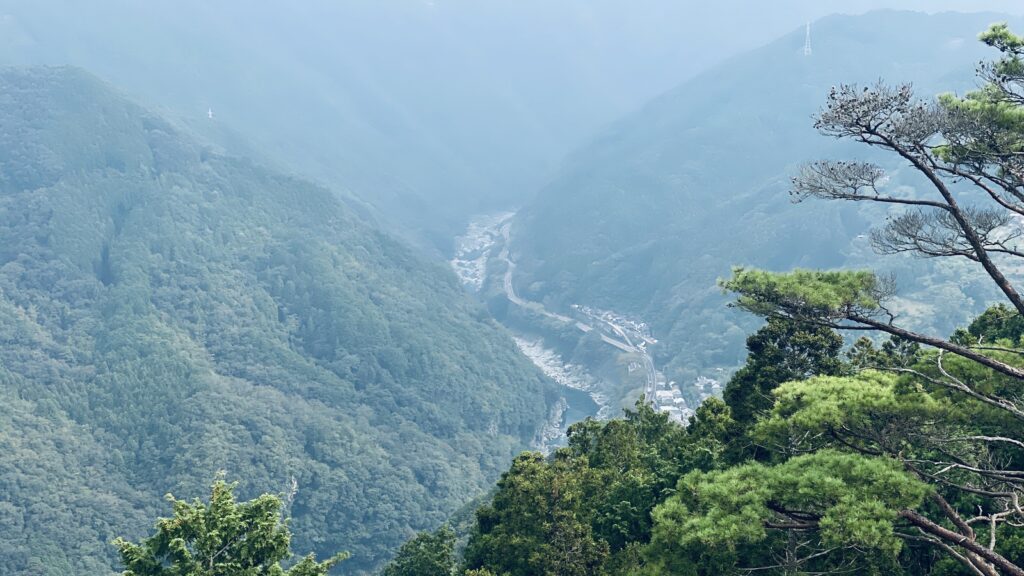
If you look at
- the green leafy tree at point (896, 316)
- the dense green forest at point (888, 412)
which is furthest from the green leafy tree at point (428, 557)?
the green leafy tree at point (896, 316)

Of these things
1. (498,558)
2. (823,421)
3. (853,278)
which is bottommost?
(498,558)

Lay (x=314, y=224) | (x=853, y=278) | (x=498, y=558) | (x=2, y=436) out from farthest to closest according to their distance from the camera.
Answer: (x=314, y=224), (x=2, y=436), (x=498, y=558), (x=853, y=278)

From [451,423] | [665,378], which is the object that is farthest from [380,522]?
[665,378]

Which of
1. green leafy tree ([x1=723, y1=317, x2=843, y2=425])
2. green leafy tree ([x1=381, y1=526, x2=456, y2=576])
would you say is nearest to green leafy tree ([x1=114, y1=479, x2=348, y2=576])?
green leafy tree ([x1=381, y1=526, x2=456, y2=576])

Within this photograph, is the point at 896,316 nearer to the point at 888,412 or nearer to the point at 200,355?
the point at 888,412

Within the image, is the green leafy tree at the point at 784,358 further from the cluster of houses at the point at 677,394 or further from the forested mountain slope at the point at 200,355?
the cluster of houses at the point at 677,394

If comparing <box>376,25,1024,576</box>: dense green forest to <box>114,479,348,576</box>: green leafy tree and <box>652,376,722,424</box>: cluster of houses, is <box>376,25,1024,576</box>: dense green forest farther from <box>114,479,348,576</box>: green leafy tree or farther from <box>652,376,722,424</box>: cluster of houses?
<box>652,376,722,424</box>: cluster of houses

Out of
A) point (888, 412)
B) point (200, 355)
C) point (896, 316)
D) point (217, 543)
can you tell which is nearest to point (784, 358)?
point (896, 316)

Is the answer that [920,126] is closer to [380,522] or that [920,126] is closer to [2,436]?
[380,522]
